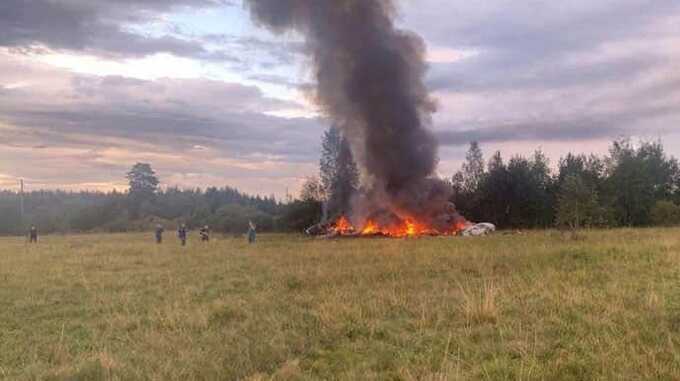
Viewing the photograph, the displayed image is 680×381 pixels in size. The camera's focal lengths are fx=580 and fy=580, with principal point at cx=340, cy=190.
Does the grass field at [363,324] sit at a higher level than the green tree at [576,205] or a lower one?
lower

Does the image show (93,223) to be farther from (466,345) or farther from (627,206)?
(466,345)

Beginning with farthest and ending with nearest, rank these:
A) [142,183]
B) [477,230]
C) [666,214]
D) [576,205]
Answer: [142,183]
[666,214]
[477,230]
[576,205]

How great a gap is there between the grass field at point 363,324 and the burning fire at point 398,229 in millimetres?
33481

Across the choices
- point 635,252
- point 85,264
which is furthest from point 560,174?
point 85,264

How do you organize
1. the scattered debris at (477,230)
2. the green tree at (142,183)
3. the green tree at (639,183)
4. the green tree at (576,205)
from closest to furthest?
the green tree at (576,205)
the scattered debris at (477,230)
the green tree at (639,183)
the green tree at (142,183)

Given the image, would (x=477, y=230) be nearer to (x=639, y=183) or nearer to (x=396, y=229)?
(x=396, y=229)

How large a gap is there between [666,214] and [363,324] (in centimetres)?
5022

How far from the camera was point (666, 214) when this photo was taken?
168ft

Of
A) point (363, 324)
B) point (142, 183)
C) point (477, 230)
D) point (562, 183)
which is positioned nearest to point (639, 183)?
point (562, 183)

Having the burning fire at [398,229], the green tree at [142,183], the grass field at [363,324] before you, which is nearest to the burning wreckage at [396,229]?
the burning fire at [398,229]

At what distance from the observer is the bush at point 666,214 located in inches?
1981

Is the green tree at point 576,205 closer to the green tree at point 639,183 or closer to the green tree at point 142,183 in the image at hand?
the green tree at point 639,183

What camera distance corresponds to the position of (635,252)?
60.6 ft

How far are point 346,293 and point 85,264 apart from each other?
1471cm
